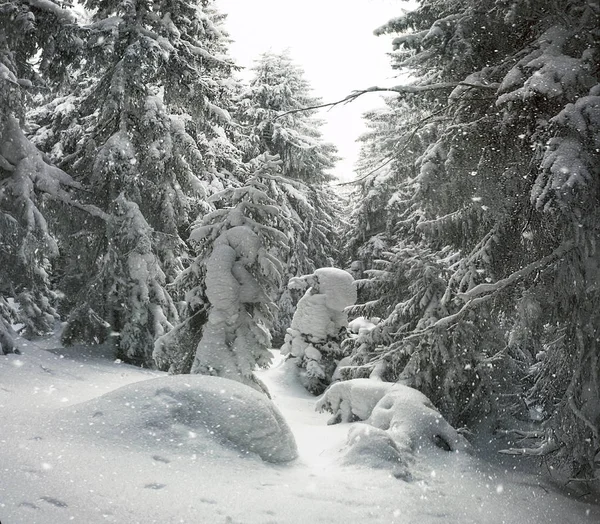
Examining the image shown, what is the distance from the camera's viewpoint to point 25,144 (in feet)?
31.9

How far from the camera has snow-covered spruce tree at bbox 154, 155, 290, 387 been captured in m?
8.58

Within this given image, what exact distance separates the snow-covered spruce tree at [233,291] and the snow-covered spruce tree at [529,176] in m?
3.23

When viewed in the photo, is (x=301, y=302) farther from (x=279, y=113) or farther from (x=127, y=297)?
(x=279, y=113)

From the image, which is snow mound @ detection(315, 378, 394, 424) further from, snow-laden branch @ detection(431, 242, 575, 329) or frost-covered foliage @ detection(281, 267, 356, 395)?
frost-covered foliage @ detection(281, 267, 356, 395)

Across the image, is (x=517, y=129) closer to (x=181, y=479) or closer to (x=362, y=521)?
(x=362, y=521)

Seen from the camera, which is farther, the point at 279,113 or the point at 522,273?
the point at 279,113

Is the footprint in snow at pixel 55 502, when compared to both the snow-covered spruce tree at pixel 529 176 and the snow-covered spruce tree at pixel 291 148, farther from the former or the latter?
the snow-covered spruce tree at pixel 291 148

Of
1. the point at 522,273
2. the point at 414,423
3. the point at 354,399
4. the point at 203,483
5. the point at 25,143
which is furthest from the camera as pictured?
the point at 25,143

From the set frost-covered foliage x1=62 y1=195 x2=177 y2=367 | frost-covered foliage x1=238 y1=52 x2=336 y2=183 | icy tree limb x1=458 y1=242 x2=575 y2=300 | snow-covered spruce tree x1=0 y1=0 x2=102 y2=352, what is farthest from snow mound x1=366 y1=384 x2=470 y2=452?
frost-covered foliage x1=238 y1=52 x2=336 y2=183

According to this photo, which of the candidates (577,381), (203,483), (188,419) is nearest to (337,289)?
(577,381)

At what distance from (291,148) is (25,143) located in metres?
16.3

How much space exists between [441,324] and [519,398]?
449 centimetres

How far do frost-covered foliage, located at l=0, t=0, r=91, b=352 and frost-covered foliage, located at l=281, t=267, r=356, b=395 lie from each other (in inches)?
333

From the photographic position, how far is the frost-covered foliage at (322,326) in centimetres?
1562
